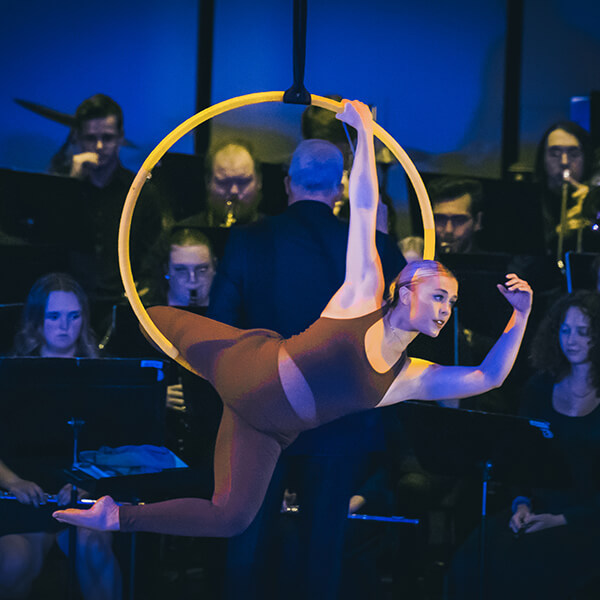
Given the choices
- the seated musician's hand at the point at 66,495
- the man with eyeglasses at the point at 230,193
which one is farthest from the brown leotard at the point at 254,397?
the man with eyeglasses at the point at 230,193

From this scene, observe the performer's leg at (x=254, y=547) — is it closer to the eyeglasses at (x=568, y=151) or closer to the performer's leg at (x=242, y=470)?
the performer's leg at (x=242, y=470)

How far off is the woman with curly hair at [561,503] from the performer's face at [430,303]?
804mm

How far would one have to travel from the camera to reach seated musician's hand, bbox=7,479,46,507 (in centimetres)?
313

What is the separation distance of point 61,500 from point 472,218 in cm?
226

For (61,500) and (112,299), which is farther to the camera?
(112,299)

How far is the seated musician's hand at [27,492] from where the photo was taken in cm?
313

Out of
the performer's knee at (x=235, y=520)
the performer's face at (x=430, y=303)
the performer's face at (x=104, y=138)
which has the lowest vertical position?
the performer's knee at (x=235, y=520)

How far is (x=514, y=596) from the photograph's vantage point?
3.27 metres

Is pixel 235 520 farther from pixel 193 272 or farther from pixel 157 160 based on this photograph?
pixel 193 272

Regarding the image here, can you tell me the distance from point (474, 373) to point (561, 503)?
2.74 ft

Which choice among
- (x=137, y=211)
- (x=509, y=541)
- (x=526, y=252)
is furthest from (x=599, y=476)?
(x=137, y=211)

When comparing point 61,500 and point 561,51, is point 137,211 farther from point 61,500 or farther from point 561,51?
point 561,51

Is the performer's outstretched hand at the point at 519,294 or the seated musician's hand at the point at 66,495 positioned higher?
the performer's outstretched hand at the point at 519,294

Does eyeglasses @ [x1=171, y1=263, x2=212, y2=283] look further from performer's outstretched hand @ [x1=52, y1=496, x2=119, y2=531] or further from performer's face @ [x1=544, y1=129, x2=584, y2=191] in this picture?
performer's face @ [x1=544, y1=129, x2=584, y2=191]
